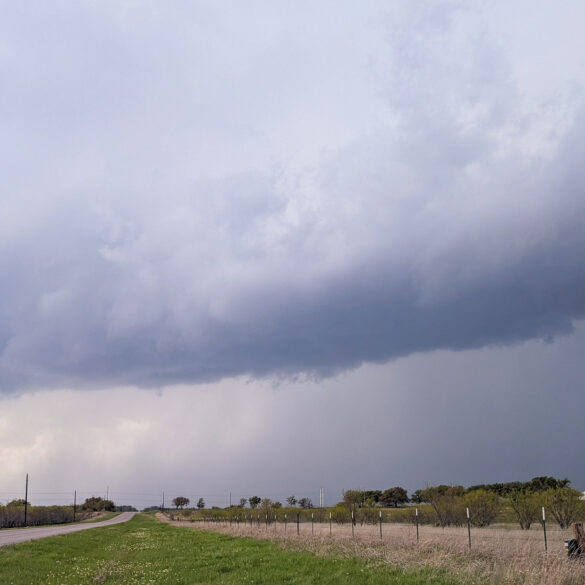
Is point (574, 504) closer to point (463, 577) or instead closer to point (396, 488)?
point (463, 577)

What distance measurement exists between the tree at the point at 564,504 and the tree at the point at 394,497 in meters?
108

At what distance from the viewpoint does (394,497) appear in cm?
14900

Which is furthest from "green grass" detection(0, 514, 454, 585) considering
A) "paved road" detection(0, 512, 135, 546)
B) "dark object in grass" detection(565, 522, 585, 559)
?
"paved road" detection(0, 512, 135, 546)

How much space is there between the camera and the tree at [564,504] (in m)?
44.0

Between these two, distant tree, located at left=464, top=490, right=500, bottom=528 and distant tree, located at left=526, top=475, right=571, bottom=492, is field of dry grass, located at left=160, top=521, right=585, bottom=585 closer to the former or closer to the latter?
distant tree, located at left=464, top=490, right=500, bottom=528

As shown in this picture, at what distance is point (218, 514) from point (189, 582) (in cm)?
8971

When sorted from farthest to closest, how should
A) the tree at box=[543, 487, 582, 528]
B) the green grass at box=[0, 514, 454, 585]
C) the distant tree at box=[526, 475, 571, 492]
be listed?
1. the distant tree at box=[526, 475, 571, 492]
2. the tree at box=[543, 487, 582, 528]
3. the green grass at box=[0, 514, 454, 585]

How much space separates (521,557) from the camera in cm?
1739

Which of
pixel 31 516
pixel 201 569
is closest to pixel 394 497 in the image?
pixel 31 516

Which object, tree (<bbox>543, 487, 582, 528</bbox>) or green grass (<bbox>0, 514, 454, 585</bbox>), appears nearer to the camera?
green grass (<bbox>0, 514, 454, 585</bbox>)

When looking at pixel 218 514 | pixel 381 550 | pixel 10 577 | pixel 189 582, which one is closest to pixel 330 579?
pixel 189 582

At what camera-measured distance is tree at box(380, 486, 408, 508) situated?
148m

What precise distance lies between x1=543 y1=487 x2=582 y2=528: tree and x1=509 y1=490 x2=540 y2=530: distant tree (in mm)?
1495

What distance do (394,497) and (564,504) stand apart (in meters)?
111
